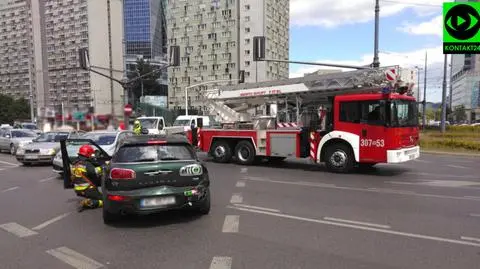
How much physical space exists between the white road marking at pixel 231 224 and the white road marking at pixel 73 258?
208 cm

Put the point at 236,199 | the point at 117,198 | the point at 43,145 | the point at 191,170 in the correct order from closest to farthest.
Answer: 1. the point at 117,198
2. the point at 191,170
3. the point at 236,199
4. the point at 43,145

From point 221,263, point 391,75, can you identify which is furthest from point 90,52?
point 391,75

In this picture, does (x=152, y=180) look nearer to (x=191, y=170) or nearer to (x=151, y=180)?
(x=151, y=180)

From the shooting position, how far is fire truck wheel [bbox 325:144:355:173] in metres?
13.3

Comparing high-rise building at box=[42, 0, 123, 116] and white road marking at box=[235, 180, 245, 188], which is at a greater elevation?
high-rise building at box=[42, 0, 123, 116]

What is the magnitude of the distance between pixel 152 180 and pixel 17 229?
2427 mm

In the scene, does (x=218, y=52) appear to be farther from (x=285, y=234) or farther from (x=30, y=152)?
(x=285, y=234)

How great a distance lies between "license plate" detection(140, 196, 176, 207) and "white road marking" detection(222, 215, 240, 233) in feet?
3.15

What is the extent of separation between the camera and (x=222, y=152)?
1697 cm

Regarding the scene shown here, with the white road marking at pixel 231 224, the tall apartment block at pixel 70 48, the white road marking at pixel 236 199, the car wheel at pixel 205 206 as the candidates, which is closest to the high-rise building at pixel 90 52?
the tall apartment block at pixel 70 48

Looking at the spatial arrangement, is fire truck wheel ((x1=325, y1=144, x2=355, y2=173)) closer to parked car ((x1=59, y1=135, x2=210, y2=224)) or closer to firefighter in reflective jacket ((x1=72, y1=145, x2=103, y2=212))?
parked car ((x1=59, y1=135, x2=210, y2=224))

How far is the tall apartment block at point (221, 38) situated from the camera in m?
104

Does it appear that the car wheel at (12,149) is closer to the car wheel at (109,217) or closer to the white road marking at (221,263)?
the car wheel at (109,217)

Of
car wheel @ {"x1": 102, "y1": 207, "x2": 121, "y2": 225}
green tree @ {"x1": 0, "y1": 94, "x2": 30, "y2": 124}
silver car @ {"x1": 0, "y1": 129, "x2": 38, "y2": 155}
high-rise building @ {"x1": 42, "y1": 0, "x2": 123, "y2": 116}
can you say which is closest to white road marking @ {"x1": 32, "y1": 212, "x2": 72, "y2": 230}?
car wheel @ {"x1": 102, "y1": 207, "x2": 121, "y2": 225}
